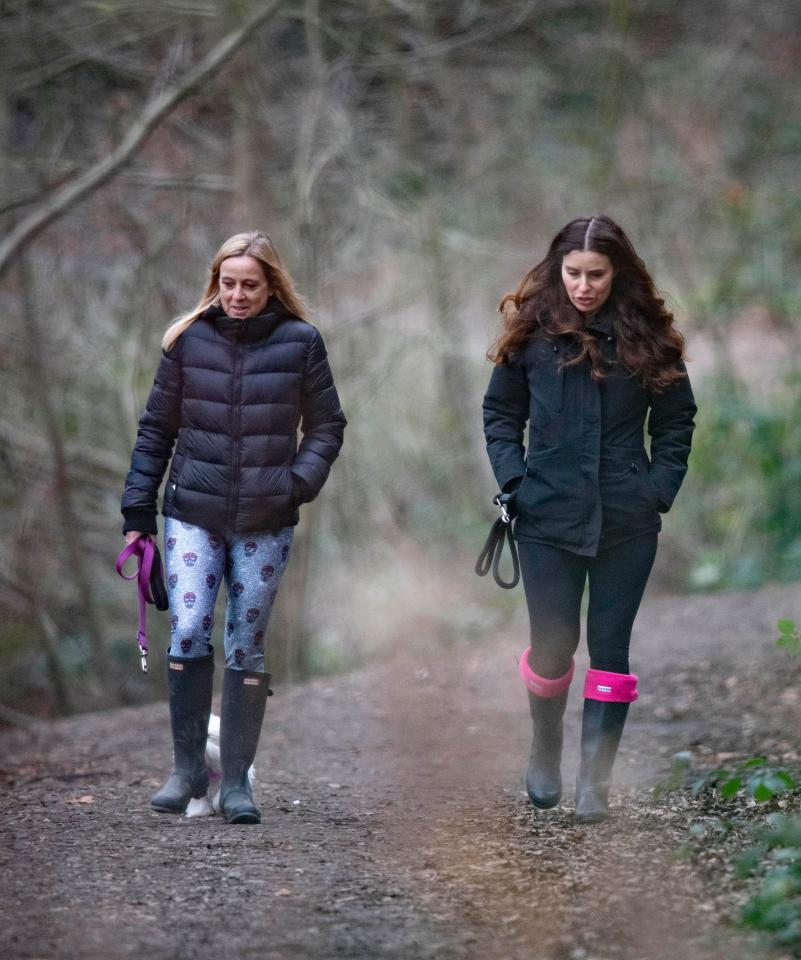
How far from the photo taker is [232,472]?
14.2 feet

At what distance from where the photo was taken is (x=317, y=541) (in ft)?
32.8

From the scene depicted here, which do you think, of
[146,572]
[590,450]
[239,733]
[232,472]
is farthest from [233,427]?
[590,450]

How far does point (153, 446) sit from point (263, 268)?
0.70 meters

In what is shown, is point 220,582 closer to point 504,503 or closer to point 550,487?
point 504,503

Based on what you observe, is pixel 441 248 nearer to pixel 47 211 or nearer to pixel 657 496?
pixel 47 211

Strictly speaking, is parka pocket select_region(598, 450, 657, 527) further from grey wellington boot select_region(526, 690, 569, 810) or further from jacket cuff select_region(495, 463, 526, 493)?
grey wellington boot select_region(526, 690, 569, 810)

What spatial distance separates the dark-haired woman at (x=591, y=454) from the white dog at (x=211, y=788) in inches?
42.8

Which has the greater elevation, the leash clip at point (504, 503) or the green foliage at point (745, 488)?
the leash clip at point (504, 503)

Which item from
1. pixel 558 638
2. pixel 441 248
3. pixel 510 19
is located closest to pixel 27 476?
pixel 441 248

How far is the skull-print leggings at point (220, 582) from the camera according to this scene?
14.3ft

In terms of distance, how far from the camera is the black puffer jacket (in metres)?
4.33

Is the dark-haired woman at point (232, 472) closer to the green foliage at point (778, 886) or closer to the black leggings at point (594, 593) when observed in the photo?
the black leggings at point (594, 593)

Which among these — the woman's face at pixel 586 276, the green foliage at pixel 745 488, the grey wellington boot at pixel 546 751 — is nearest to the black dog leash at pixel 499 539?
the grey wellington boot at pixel 546 751

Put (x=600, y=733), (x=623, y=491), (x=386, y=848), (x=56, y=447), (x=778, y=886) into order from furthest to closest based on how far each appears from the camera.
A: (x=56, y=447), (x=600, y=733), (x=623, y=491), (x=386, y=848), (x=778, y=886)
